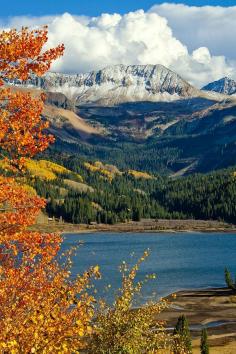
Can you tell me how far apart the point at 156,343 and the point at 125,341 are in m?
2.54

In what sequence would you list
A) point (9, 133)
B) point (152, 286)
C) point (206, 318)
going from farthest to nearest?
1. point (152, 286)
2. point (206, 318)
3. point (9, 133)

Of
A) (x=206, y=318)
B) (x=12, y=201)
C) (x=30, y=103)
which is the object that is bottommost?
(x=206, y=318)

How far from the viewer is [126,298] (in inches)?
1147

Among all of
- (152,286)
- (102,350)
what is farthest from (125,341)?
(152,286)

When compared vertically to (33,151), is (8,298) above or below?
below

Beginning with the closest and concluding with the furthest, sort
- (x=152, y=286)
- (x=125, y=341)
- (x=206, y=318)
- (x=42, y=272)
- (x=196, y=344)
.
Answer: (x=42, y=272) < (x=125, y=341) < (x=196, y=344) < (x=206, y=318) < (x=152, y=286)

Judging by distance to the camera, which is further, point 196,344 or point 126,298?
point 196,344

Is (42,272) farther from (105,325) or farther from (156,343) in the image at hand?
(156,343)

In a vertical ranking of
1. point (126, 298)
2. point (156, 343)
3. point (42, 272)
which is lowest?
point (156, 343)

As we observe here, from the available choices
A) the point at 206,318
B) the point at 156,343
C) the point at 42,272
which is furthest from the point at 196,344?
the point at 42,272

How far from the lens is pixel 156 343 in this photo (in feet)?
96.5

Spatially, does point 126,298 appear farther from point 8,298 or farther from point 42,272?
point 8,298

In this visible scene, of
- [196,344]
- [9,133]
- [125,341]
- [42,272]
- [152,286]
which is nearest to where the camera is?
[9,133]

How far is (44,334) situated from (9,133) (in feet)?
28.6
